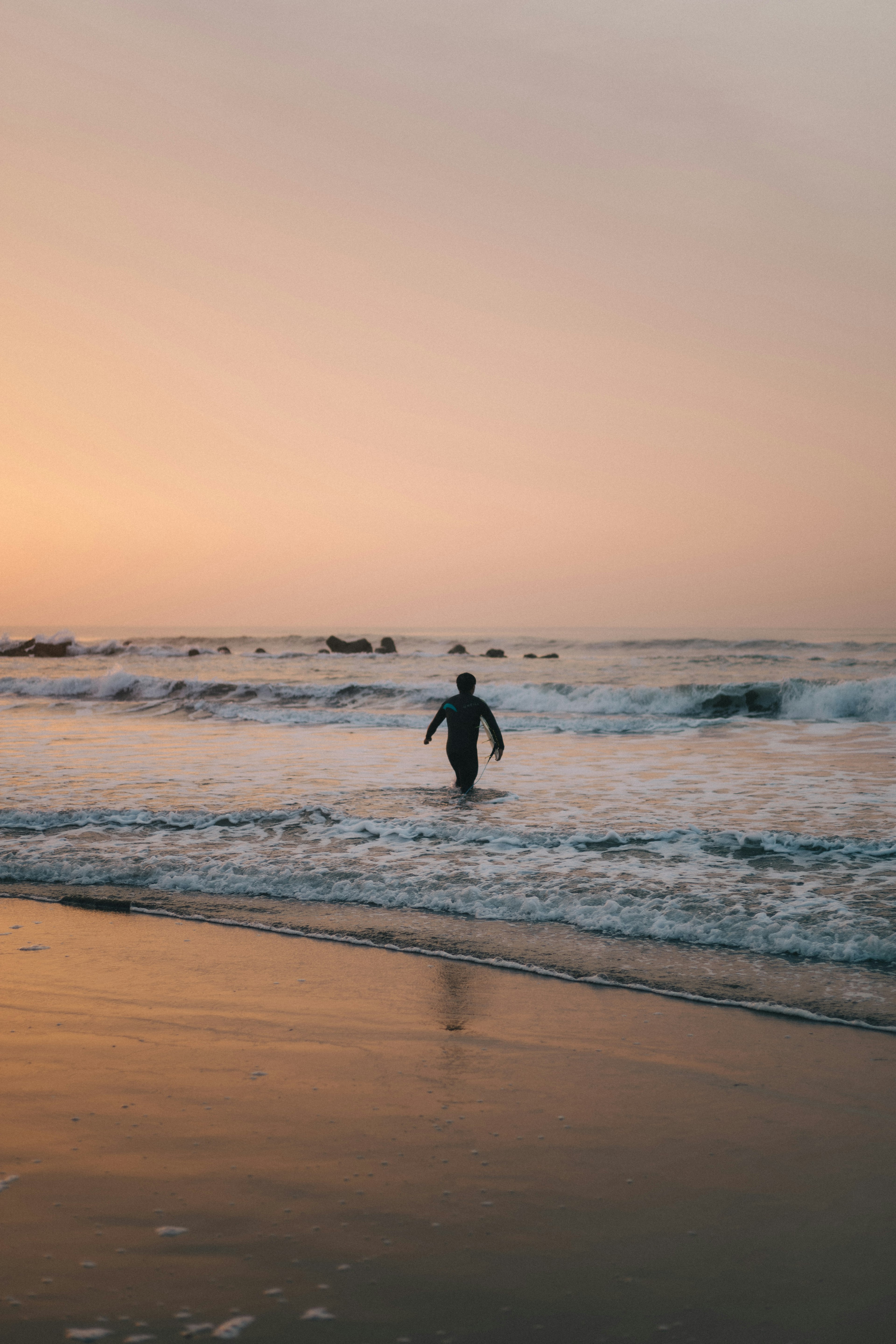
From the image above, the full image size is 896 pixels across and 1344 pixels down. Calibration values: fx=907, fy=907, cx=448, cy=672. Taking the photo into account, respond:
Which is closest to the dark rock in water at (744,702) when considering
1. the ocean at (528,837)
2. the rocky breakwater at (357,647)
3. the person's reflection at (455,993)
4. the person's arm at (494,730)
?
the ocean at (528,837)

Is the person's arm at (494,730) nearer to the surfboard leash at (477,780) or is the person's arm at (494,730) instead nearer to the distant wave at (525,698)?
the surfboard leash at (477,780)

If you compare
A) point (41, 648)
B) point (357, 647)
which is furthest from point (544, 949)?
point (41, 648)

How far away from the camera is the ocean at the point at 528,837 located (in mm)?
5863

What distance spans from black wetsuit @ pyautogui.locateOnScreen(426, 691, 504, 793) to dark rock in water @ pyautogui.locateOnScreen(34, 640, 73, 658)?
50651 mm

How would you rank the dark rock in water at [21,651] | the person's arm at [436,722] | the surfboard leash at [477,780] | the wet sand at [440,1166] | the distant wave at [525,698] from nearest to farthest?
the wet sand at [440,1166]
the surfboard leash at [477,780]
the person's arm at [436,722]
the distant wave at [525,698]
the dark rock in water at [21,651]

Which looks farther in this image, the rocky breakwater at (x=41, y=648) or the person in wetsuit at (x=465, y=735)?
the rocky breakwater at (x=41, y=648)

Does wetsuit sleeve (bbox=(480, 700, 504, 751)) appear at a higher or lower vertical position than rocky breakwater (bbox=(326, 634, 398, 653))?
lower

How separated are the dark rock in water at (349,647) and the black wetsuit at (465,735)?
4714 centimetres

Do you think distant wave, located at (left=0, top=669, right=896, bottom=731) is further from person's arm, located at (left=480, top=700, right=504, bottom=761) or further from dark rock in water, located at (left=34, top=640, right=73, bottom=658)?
dark rock in water, located at (left=34, top=640, right=73, bottom=658)

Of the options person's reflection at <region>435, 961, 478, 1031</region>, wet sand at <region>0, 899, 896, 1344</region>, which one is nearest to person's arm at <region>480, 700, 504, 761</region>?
person's reflection at <region>435, 961, 478, 1031</region>

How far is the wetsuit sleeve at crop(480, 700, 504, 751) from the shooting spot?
1196 centimetres

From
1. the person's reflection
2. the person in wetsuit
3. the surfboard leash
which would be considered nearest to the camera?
the person's reflection

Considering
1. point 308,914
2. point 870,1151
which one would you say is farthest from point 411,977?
point 870,1151

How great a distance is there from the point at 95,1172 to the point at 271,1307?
99 cm
